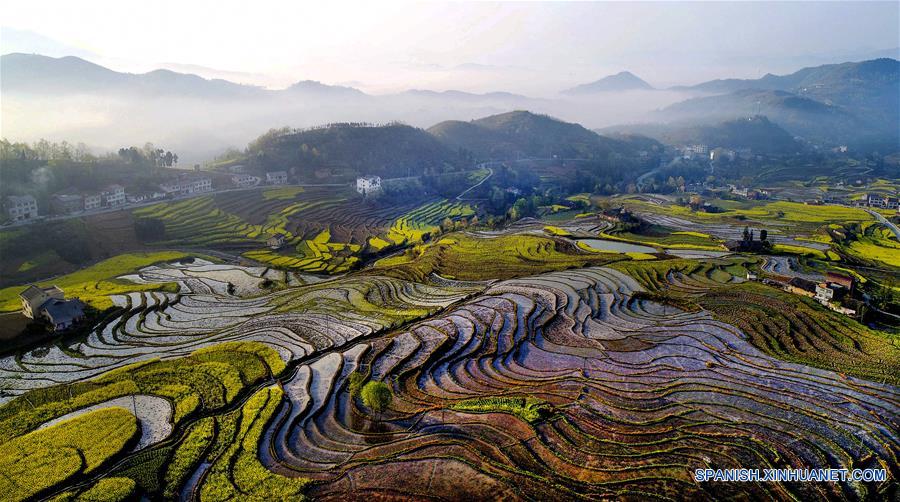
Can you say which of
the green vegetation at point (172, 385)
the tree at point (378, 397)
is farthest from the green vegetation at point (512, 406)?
the green vegetation at point (172, 385)

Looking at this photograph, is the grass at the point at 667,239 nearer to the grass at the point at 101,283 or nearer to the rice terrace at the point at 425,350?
the rice terrace at the point at 425,350

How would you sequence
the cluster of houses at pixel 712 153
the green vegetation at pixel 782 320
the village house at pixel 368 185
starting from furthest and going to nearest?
the cluster of houses at pixel 712 153
the village house at pixel 368 185
the green vegetation at pixel 782 320

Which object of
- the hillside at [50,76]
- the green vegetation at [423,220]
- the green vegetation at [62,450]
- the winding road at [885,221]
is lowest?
the winding road at [885,221]

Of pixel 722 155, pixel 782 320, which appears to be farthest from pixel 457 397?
pixel 722 155

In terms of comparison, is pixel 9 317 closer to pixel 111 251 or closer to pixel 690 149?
pixel 111 251

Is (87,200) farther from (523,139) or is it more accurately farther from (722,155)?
(722,155)

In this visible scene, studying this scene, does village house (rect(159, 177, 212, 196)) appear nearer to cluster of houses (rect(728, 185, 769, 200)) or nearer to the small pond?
the small pond
